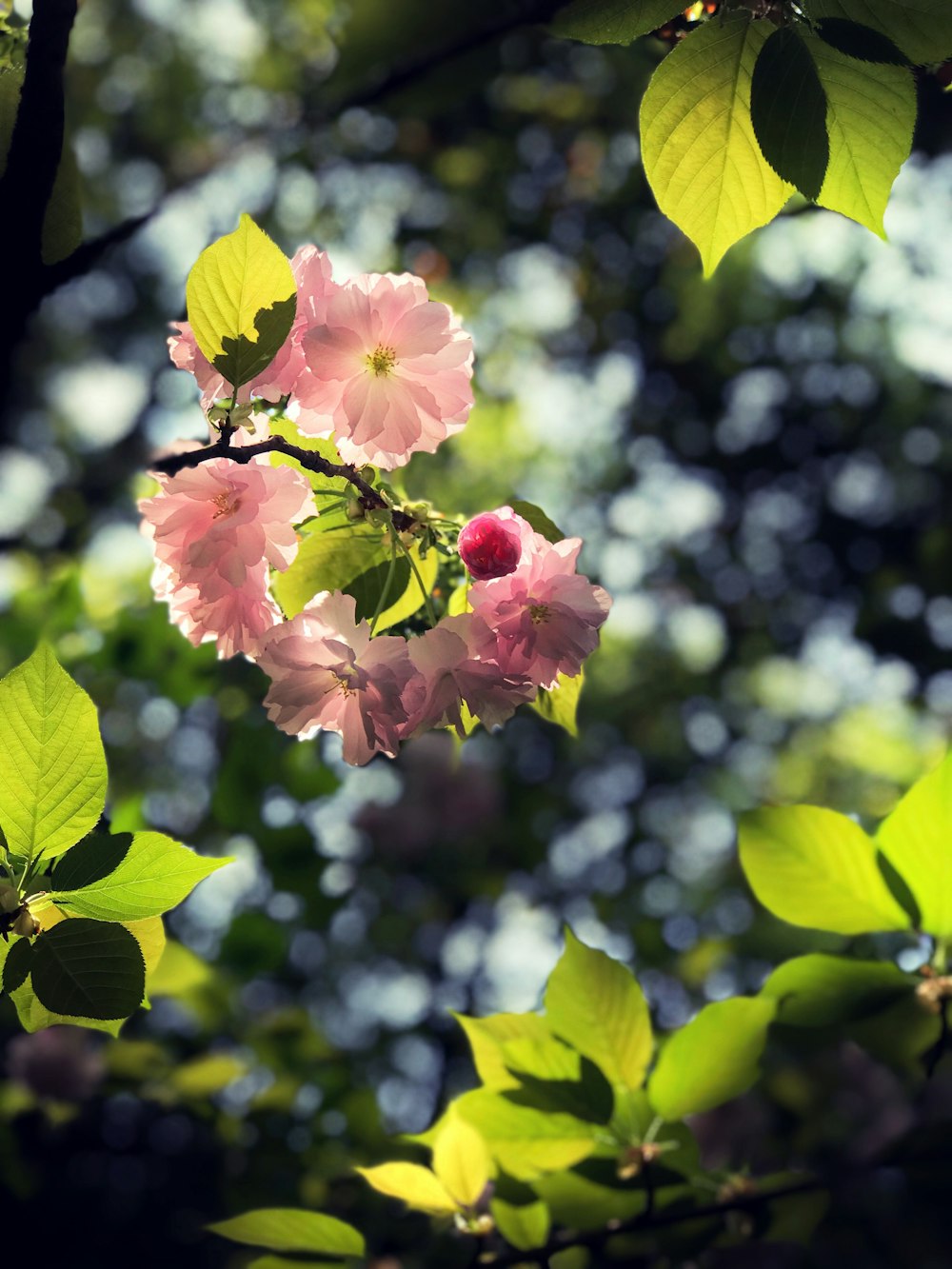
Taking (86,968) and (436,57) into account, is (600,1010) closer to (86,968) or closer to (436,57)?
(86,968)

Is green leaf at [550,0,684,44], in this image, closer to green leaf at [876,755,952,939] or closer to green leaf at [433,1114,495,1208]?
green leaf at [876,755,952,939]

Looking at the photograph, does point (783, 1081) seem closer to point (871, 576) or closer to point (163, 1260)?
point (871, 576)

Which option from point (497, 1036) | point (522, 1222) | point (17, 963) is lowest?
point (522, 1222)

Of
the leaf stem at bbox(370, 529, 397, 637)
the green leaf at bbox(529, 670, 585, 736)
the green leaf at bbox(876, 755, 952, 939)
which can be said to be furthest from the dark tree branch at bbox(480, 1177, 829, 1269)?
the leaf stem at bbox(370, 529, 397, 637)

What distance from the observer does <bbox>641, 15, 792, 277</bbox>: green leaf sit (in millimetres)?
532

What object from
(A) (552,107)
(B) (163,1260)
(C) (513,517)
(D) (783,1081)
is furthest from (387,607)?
(B) (163,1260)

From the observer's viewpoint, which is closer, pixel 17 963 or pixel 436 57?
pixel 17 963

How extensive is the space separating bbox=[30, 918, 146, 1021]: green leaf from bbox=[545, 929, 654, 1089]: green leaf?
358 mm

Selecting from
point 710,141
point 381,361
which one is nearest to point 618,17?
point 710,141

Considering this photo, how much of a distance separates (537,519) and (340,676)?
6.2 inches

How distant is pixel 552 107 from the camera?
3297mm

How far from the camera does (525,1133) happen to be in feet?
2.45

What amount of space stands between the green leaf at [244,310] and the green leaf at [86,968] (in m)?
0.29

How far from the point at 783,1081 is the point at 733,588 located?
2.40 metres
